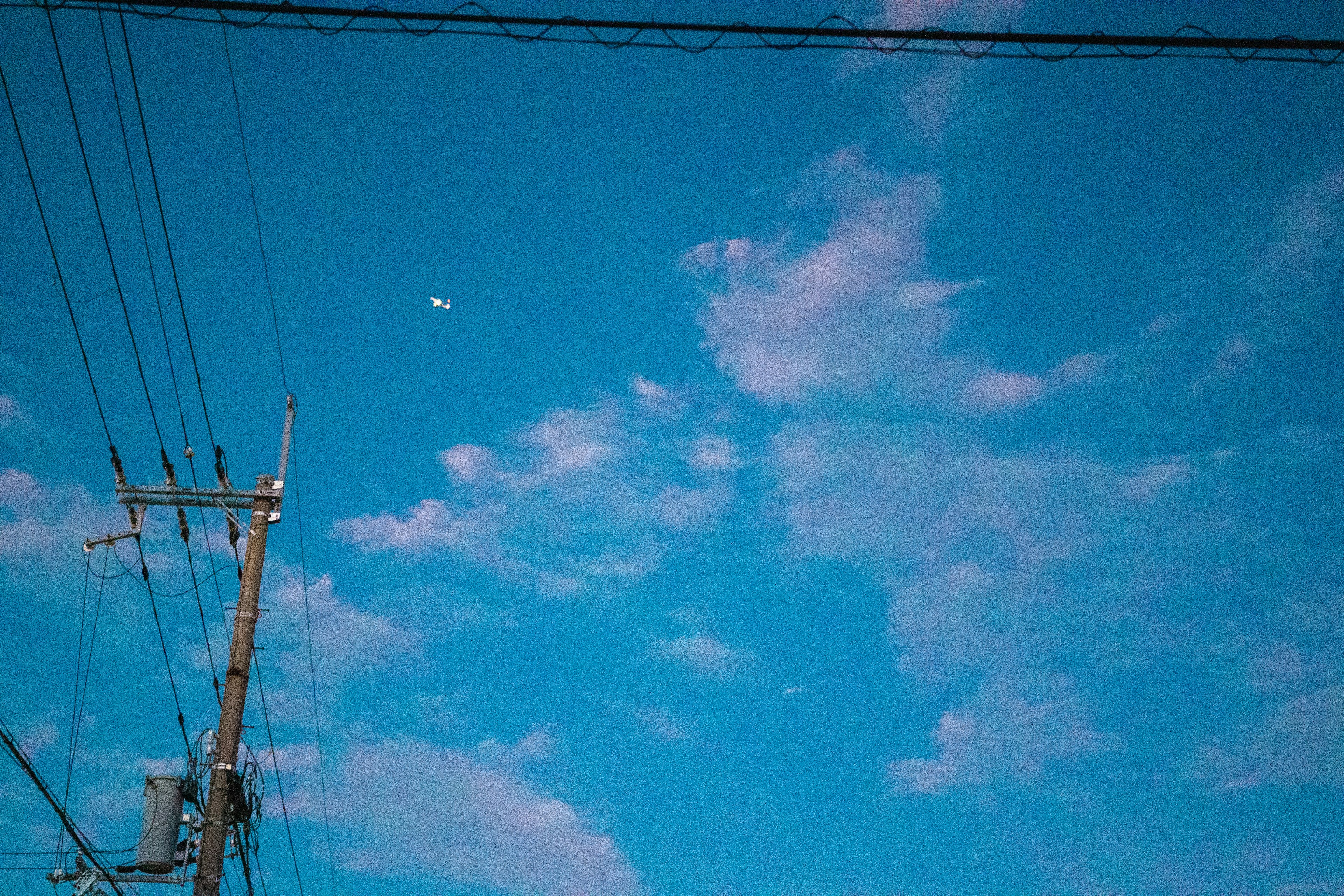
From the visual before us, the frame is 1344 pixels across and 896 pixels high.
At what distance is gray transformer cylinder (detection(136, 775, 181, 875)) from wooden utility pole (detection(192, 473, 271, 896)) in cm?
57

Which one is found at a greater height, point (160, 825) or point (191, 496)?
point (191, 496)

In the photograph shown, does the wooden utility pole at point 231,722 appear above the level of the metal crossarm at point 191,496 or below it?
below

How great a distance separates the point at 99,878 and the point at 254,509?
558 cm

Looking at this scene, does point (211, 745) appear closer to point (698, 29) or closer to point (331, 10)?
point (331, 10)

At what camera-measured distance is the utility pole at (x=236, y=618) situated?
15.3 meters

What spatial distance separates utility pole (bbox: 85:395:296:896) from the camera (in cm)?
1532

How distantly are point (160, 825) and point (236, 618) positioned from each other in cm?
303

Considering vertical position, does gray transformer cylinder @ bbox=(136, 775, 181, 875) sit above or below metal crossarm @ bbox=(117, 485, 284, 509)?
below

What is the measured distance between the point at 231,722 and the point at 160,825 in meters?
1.79

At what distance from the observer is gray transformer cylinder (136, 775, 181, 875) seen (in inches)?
614

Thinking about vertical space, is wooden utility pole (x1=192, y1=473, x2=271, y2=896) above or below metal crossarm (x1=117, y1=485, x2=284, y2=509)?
below

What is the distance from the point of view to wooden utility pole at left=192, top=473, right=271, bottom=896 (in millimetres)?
15211

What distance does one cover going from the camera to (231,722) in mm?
15703

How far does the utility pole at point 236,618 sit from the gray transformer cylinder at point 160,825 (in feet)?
1.87
